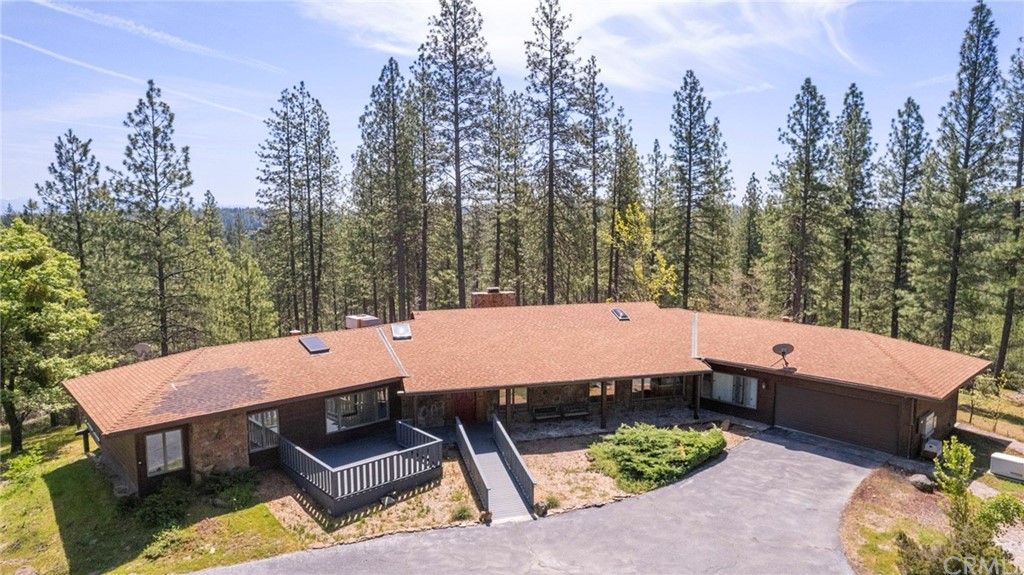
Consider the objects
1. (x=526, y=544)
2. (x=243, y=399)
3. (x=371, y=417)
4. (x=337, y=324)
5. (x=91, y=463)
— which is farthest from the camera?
(x=337, y=324)

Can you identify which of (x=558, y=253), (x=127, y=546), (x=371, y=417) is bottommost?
(x=127, y=546)

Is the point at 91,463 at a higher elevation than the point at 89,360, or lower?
lower

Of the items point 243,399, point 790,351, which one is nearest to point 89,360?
point 243,399

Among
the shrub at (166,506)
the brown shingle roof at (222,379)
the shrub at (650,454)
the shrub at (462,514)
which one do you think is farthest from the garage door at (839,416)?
the shrub at (166,506)

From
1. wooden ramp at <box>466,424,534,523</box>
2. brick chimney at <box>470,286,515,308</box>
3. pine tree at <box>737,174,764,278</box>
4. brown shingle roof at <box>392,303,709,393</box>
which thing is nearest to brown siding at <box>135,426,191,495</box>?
brown shingle roof at <box>392,303,709,393</box>

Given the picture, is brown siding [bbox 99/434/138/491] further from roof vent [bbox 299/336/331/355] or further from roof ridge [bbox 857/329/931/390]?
roof ridge [bbox 857/329/931/390]

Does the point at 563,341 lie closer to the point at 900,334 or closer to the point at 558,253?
the point at 558,253
